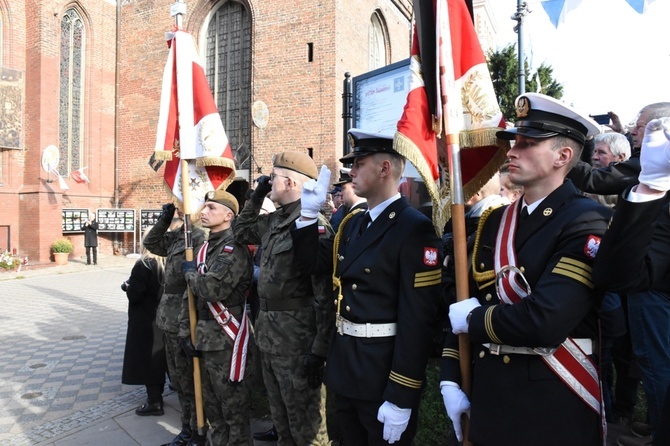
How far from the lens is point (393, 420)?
217cm

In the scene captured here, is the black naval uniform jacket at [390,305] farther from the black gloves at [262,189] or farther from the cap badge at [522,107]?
the black gloves at [262,189]

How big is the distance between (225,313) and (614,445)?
121 inches

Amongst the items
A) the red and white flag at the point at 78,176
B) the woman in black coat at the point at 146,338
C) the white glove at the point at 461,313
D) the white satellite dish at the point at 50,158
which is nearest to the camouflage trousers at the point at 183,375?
the woman in black coat at the point at 146,338

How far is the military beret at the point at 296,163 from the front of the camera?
337 cm

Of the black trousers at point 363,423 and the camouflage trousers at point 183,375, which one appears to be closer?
the black trousers at point 363,423

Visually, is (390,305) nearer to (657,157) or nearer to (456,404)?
(456,404)

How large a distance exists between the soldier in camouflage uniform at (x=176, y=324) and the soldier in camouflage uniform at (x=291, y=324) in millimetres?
1126

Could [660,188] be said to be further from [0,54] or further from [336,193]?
[0,54]

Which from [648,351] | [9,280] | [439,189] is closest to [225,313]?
[439,189]

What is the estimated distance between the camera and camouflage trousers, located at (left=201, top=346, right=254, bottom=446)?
3459mm

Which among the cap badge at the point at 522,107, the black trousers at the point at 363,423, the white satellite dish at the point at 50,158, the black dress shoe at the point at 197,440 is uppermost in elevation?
the white satellite dish at the point at 50,158

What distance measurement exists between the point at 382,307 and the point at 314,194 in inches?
30.8

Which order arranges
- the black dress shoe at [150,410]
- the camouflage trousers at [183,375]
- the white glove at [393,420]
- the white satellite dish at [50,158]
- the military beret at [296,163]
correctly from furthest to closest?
the white satellite dish at [50,158] < the black dress shoe at [150,410] < the camouflage trousers at [183,375] < the military beret at [296,163] < the white glove at [393,420]

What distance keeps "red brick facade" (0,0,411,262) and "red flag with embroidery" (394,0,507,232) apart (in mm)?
12725
